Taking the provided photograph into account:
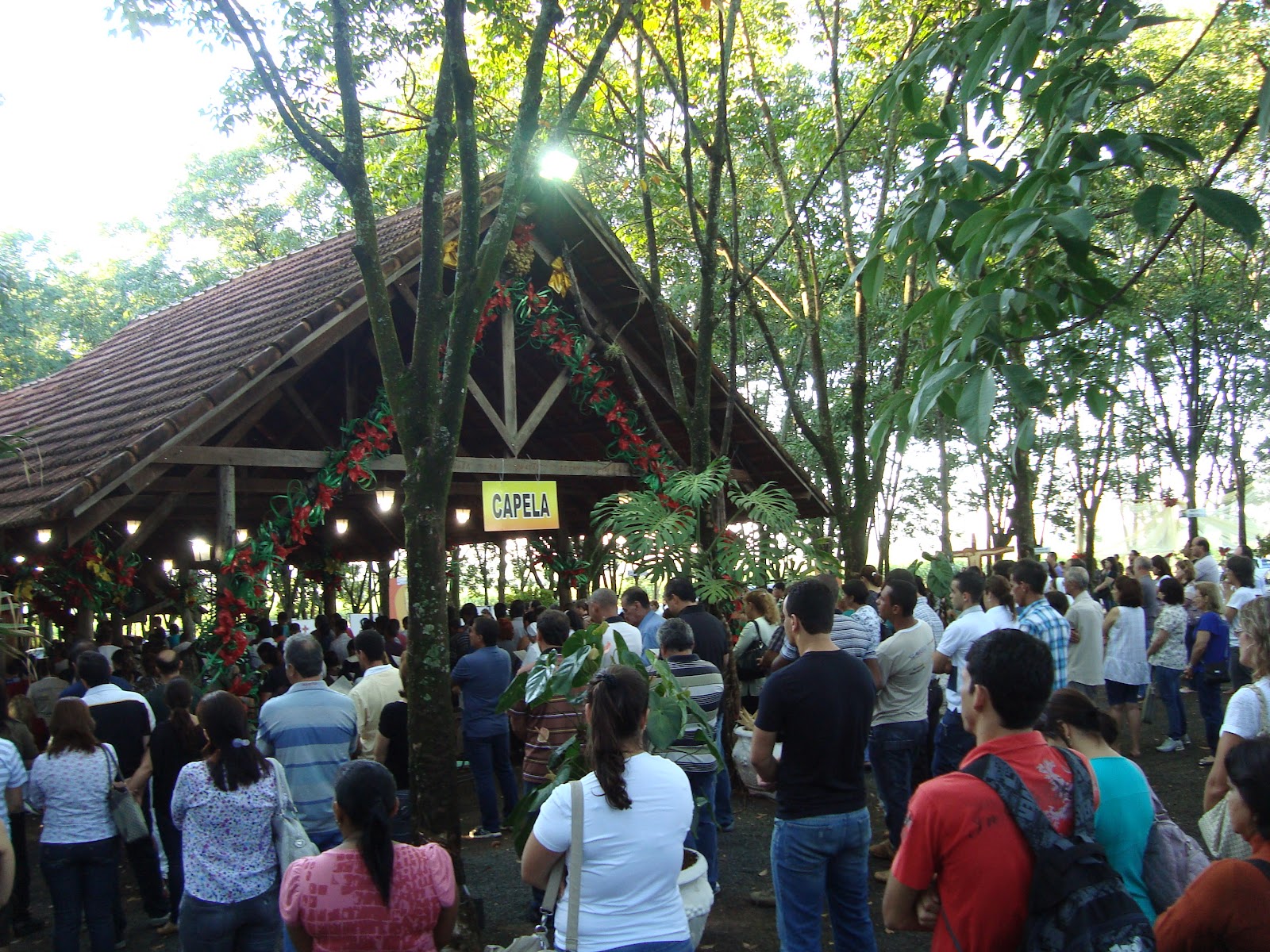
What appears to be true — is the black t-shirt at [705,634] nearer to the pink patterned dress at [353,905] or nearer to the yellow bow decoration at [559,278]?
the pink patterned dress at [353,905]

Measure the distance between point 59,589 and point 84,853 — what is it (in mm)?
4545

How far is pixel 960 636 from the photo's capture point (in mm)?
5656

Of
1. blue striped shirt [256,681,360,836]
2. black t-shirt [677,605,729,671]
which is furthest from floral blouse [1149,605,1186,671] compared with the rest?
blue striped shirt [256,681,360,836]

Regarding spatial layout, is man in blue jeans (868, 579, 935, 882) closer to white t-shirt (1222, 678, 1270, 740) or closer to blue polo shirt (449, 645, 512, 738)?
white t-shirt (1222, 678, 1270, 740)

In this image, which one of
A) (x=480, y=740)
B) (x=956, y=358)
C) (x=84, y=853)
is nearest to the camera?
(x=956, y=358)

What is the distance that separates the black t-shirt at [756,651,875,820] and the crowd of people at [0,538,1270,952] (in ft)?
0.03

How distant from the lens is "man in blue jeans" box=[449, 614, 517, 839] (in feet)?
22.7

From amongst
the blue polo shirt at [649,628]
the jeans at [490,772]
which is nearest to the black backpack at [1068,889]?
the blue polo shirt at [649,628]

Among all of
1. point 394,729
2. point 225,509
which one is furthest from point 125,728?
point 225,509

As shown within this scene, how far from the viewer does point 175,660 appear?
6.18 metres

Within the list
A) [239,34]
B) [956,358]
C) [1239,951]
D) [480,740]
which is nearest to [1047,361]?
[956,358]

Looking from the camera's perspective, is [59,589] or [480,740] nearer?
[480,740]

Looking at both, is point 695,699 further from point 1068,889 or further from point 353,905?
point 1068,889

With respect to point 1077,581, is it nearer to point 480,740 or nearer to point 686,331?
point 686,331
